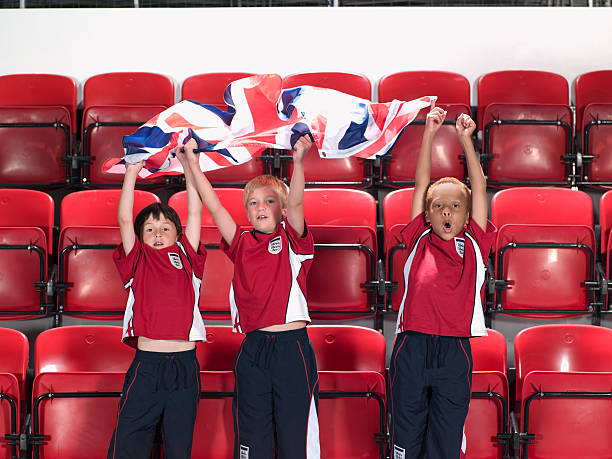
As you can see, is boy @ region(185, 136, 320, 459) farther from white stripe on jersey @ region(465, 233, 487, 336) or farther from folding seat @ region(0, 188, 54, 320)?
folding seat @ region(0, 188, 54, 320)

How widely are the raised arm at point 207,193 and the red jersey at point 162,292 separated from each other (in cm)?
15

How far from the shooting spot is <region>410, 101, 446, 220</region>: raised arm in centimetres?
291

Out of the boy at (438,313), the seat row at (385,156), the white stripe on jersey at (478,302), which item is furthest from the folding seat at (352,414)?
the seat row at (385,156)

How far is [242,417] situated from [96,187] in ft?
6.51

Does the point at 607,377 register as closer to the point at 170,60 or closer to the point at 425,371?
the point at 425,371

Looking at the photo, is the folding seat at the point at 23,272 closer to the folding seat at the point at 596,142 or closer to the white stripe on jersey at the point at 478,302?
the white stripe on jersey at the point at 478,302

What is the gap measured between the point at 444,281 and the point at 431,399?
1.40ft

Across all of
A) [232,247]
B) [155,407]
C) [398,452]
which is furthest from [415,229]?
[155,407]

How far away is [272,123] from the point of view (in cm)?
292

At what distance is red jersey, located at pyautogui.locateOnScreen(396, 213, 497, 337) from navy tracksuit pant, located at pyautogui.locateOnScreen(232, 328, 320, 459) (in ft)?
1.36

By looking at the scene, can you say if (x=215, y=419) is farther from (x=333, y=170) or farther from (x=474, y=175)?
(x=333, y=170)

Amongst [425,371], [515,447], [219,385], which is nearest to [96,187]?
[219,385]

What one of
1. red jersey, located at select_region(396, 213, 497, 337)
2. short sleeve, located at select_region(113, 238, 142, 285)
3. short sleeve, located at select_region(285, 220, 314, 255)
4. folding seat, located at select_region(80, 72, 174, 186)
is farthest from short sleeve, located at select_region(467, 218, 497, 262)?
folding seat, located at select_region(80, 72, 174, 186)

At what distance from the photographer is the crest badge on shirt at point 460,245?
2.89 m
